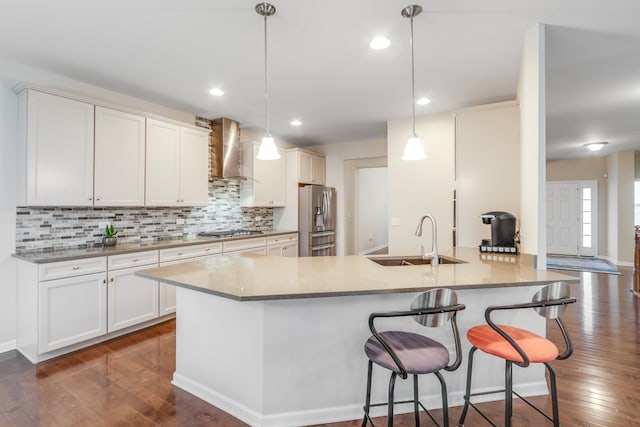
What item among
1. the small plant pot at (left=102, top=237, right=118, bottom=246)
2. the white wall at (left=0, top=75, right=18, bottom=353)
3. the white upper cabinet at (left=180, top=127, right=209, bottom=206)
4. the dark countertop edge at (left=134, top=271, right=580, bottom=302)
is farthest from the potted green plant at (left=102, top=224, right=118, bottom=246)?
the dark countertop edge at (left=134, top=271, right=580, bottom=302)

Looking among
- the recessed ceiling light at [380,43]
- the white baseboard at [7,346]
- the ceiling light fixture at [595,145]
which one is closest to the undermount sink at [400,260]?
the recessed ceiling light at [380,43]

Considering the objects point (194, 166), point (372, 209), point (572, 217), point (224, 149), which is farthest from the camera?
point (372, 209)

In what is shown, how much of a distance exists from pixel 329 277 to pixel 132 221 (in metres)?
2.88

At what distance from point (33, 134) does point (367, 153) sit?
468cm

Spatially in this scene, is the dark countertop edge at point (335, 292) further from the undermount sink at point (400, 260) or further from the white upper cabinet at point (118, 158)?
the white upper cabinet at point (118, 158)

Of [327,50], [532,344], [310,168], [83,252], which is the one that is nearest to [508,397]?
[532,344]

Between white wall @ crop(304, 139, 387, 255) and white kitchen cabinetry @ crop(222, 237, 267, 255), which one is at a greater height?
white wall @ crop(304, 139, 387, 255)

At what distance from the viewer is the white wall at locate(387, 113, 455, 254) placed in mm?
4105

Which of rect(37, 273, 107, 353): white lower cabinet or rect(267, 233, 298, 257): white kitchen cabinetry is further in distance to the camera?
rect(267, 233, 298, 257): white kitchen cabinetry

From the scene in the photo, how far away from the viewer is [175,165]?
12.7 ft

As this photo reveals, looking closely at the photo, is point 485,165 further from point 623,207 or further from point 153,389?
point 623,207

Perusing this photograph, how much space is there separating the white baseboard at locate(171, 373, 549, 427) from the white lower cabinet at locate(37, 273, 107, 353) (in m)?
1.34

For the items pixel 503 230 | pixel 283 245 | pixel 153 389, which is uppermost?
pixel 503 230

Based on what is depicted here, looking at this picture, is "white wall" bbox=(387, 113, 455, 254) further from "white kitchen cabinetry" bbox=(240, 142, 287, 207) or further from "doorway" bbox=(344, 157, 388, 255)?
"white kitchen cabinetry" bbox=(240, 142, 287, 207)
